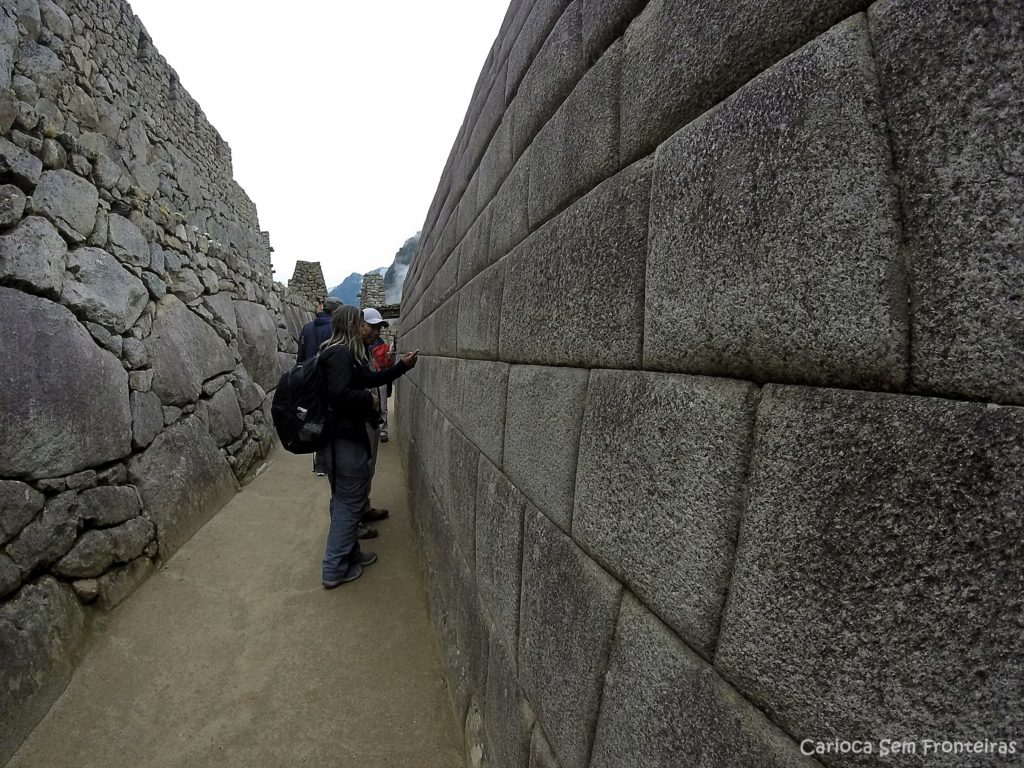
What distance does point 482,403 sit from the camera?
2.05 meters

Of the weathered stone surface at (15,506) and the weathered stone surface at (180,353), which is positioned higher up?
the weathered stone surface at (180,353)

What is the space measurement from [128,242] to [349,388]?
2.71 meters

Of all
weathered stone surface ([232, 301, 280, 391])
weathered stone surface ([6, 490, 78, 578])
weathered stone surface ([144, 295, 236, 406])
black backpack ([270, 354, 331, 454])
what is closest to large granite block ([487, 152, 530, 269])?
black backpack ([270, 354, 331, 454])

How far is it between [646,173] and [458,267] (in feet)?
7.17

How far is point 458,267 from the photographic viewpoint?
301cm

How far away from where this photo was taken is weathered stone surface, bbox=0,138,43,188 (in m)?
2.98

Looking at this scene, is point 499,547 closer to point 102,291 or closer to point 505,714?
point 505,714

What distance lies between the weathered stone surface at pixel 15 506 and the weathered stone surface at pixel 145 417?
2.86ft

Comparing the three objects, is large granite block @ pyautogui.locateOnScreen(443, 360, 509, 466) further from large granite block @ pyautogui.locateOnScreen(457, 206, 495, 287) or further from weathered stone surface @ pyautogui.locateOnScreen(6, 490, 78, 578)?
weathered stone surface @ pyautogui.locateOnScreen(6, 490, 78, 578)

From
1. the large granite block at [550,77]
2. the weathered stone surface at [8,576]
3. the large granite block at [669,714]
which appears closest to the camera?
the large granite block at [669,714]

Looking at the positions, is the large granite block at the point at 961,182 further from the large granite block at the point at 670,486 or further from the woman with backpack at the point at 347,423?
the woman with backpack at the point at 347,423

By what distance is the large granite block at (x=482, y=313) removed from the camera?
1.94 m

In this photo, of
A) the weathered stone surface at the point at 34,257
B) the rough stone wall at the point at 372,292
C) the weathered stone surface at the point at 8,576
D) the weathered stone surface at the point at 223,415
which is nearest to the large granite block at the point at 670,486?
the weathered stone surface at the point at 8,576

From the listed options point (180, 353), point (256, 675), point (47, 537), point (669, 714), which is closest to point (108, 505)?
point (47, 537)
